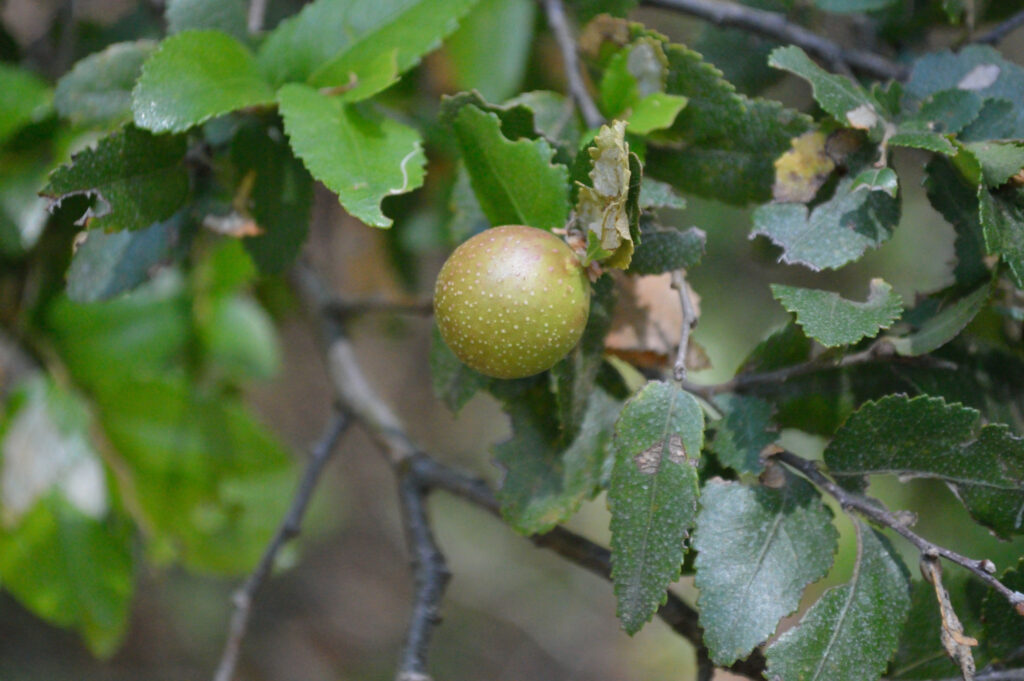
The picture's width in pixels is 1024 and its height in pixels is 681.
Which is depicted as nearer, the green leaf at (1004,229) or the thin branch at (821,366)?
the green leaf at (1004,229)

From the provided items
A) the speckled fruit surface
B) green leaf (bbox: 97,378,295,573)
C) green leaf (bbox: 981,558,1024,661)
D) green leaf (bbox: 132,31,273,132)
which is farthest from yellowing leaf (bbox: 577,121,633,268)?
green leaf (bbox: 97,378,295,573)

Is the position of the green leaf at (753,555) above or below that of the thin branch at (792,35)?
below

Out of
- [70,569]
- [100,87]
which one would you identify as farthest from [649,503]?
[70,569]

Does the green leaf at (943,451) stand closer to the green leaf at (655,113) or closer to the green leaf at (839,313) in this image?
the green leaf at (839,313)

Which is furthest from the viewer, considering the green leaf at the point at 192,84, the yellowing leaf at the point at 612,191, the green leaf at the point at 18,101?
the green leaf at the point at 18,101

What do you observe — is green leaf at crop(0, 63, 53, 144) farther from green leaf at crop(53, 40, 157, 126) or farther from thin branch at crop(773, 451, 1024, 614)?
thin branch at crop(773, 451, 1024, 614)

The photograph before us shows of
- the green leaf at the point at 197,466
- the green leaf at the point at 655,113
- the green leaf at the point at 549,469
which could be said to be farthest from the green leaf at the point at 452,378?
the green leaf at the point at 197,466

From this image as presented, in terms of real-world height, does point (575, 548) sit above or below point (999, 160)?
below

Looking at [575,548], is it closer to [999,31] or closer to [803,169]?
[803,169]
